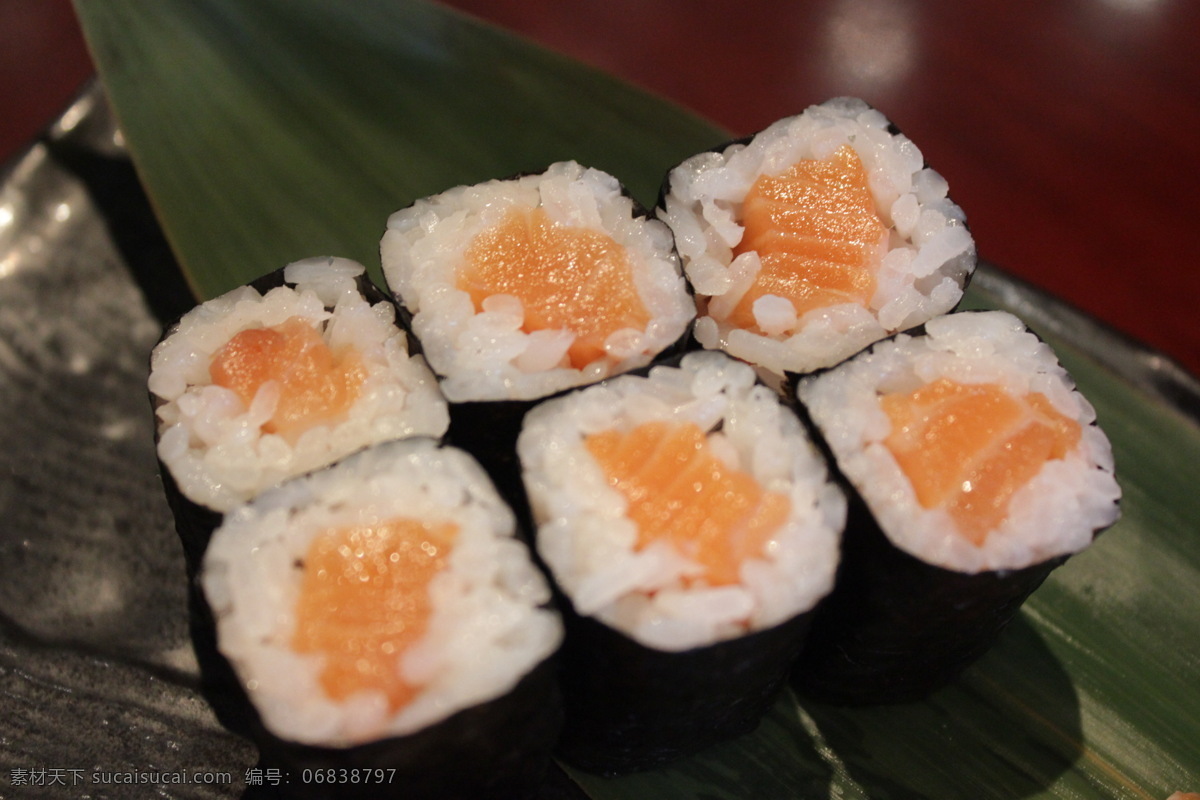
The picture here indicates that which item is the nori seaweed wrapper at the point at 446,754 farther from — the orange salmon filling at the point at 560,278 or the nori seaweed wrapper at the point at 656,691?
the orange salmon filling at the point at 560,278

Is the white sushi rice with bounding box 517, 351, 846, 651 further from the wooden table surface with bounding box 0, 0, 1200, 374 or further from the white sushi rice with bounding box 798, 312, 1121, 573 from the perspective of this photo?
the wooden table surface with bounding box 0, 0, 1200, 374

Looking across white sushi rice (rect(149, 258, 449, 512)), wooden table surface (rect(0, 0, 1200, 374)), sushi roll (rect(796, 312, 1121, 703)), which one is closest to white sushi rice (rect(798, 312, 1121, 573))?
sushi roll (rect(796, 312, 1121, 703))

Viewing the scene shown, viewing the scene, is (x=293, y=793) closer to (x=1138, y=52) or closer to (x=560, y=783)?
(x=560, y=783)

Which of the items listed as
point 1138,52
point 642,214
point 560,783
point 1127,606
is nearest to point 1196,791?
point 1127,606

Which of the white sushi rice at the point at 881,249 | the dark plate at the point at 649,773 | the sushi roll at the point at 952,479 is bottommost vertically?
the dark plate at the point at 649,773

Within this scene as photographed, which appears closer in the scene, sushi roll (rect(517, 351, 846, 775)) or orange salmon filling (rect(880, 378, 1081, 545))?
sushi roll (rect(517, 351, 846, 775))

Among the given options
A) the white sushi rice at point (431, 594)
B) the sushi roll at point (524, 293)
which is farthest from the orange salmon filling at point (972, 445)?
the white sushi rice at point (431, 594)

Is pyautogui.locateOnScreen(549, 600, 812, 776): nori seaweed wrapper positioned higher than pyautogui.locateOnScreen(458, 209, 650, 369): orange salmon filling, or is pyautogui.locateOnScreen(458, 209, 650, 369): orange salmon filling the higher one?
pyautogui.locateOnScreen(458, 209, 650, 369): orange salmon filling
